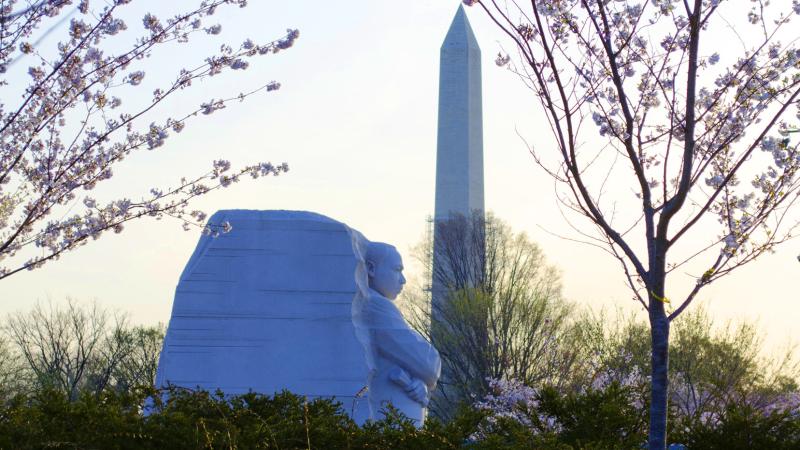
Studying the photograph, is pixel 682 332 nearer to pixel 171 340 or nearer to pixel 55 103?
pixel 171 340

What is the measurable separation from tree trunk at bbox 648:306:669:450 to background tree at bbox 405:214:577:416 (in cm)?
1570

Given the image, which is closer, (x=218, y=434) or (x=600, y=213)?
(x=218, y=434)

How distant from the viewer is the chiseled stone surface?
991 centimetres

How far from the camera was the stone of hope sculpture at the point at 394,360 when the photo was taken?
1024 cm

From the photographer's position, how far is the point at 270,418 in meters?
5.50

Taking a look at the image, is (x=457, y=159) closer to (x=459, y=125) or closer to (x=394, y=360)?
(x=459, y=125)

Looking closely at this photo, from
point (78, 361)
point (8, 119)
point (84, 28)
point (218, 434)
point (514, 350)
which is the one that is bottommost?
point (218, 434)

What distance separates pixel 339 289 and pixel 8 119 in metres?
4.80

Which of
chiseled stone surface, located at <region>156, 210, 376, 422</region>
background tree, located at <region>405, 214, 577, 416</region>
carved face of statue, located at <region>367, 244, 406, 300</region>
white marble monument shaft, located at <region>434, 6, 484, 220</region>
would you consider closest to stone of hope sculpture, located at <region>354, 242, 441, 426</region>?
carved face of statue, located at <region>367, 244, 406, 300</region>

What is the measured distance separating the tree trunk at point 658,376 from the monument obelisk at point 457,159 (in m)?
19.2

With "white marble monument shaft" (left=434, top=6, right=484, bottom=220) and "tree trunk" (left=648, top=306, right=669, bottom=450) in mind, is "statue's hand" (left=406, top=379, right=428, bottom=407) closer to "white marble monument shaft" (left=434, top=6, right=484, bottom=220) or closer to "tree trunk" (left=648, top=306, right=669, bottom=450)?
"tree trunk" (left=648, top=306, right=669, bottom=450)

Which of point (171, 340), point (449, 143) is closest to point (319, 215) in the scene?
point (171, 340)

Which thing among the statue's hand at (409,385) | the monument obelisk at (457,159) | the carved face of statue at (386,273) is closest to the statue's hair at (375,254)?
the carved face of statue at (386,273)

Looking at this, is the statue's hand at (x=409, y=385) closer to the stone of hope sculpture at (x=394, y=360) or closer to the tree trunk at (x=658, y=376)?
the stone of hope sculpture at (x=394, y=360)
